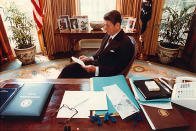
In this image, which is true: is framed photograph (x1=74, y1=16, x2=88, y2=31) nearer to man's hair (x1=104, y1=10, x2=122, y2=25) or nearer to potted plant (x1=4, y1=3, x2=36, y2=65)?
potted plant (x1=4, y1=3, x2=36, y2=65)

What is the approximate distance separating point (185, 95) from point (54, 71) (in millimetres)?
2520

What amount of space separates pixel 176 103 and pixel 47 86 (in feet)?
2.79

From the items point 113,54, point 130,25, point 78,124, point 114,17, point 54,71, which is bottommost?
point 54,71

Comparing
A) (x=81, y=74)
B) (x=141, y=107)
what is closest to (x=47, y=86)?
(x=141, y=107)

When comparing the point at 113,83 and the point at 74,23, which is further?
the point at 74,23

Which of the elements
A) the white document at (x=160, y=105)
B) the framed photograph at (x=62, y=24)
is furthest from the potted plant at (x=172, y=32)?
the white document at (x=160, y=105)

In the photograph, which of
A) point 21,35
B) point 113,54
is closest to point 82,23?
point 21,35

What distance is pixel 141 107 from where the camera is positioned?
34.9 inches

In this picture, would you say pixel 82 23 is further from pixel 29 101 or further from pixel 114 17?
pixel 29 101

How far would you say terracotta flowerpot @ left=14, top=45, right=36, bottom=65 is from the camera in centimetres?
305

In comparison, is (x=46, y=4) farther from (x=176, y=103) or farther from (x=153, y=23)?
(x=176, y=103)

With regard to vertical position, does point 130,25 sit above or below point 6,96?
above

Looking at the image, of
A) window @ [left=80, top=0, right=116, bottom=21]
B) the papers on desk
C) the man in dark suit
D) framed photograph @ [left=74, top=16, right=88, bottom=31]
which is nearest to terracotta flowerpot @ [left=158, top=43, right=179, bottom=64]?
window @ [left=80, top=0, right=116, bottom=21]

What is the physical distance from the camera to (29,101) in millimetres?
881
